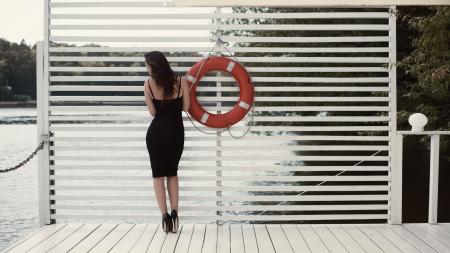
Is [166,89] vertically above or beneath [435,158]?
above

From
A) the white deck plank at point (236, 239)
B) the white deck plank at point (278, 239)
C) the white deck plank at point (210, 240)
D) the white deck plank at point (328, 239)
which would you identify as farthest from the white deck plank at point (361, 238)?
the white deck plank at point (210, 240)

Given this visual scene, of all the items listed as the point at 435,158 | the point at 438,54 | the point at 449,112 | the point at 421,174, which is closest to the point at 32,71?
the point at 421,174

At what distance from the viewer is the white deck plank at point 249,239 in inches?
157

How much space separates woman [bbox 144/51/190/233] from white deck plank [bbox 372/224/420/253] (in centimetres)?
150

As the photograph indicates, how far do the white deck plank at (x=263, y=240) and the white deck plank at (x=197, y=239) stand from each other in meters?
0.38

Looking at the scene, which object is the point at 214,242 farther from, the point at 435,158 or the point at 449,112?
the point at 449,112

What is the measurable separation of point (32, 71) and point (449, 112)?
73.5ft

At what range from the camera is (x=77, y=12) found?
479 centimetres

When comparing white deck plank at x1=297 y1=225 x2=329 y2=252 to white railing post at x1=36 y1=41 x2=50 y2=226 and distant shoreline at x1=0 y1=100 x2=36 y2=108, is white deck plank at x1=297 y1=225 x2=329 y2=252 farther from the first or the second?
distant shoreline at x1=0 y1=100 x2=36 y2=108

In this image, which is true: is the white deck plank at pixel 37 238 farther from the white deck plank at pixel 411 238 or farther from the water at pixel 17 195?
the white deck plank at pixel 411 238

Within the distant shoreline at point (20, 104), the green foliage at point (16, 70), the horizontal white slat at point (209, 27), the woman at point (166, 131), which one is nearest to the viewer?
the woman at point (166, 131)

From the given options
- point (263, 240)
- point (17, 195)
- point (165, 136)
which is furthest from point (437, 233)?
point (17, 195)

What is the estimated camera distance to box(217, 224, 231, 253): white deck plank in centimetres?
397

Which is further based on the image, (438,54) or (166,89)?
(438,54)
